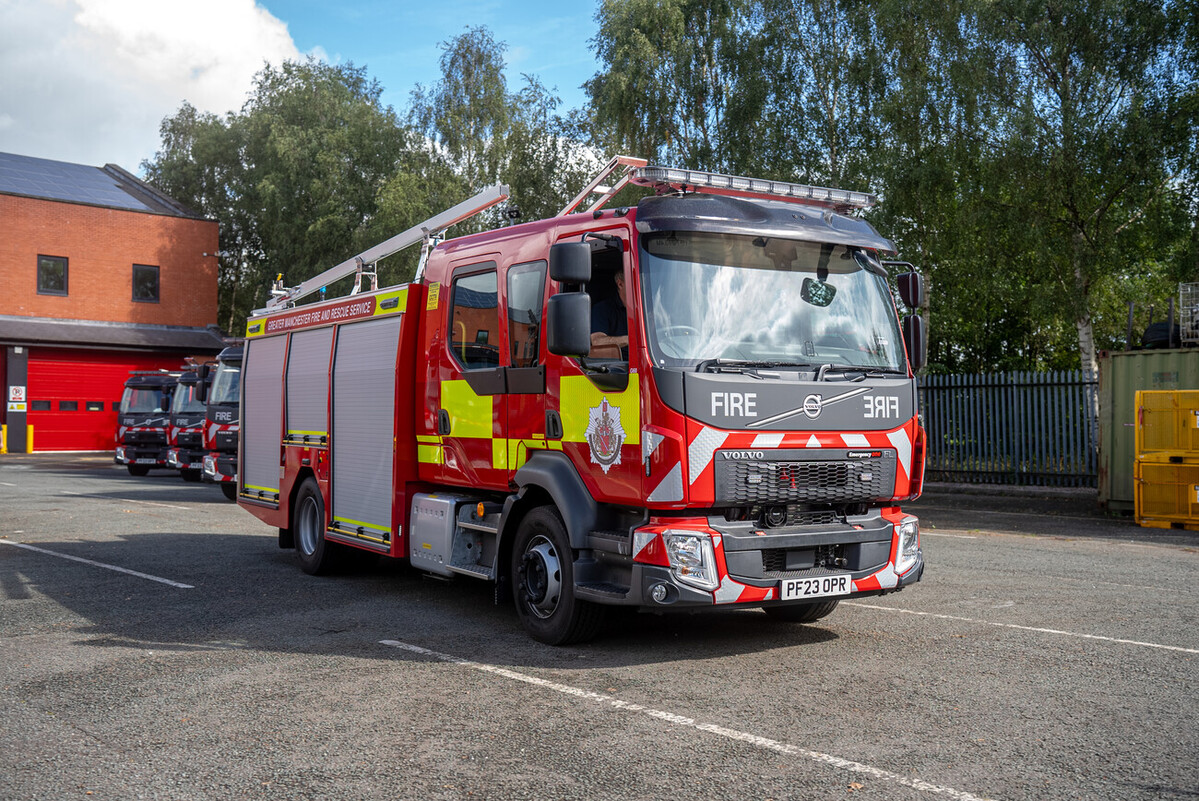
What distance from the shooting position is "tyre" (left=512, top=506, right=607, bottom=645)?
6875 mm

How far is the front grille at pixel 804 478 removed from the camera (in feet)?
21.0

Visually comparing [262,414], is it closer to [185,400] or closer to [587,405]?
[587,405]

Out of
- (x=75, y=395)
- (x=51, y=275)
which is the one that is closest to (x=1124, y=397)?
(x=75, y=395)

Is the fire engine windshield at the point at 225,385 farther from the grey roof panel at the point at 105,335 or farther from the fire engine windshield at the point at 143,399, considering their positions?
Answer: the grey roof panel at the point at 105,335

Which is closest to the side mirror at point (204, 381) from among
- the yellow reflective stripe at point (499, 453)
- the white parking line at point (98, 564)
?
the white parking line at point (98, 564)

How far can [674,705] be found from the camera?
5.66 metres

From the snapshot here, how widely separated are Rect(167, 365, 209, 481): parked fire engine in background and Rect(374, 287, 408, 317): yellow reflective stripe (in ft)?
56.6

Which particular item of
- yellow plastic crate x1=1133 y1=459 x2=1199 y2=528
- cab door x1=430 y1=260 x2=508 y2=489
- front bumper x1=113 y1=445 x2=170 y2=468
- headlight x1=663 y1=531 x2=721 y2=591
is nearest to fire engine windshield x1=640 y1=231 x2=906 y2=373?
headlight x1=663 y1=531 x2=721 y2=591

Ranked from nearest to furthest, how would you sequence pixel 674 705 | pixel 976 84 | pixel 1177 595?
pixel 674 705, pixel 1177 595, pixel 976 84

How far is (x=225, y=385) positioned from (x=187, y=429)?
18.9ft

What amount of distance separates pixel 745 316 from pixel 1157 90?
18542mm

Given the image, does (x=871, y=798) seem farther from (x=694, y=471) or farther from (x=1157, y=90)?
(x=1157, y=90)

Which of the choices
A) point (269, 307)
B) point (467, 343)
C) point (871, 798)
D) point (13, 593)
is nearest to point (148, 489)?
point (269, 307)

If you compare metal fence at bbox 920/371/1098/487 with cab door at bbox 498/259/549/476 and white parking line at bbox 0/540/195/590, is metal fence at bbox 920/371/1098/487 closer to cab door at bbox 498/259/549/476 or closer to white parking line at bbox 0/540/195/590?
cab door at bbox 498/259/549/476
